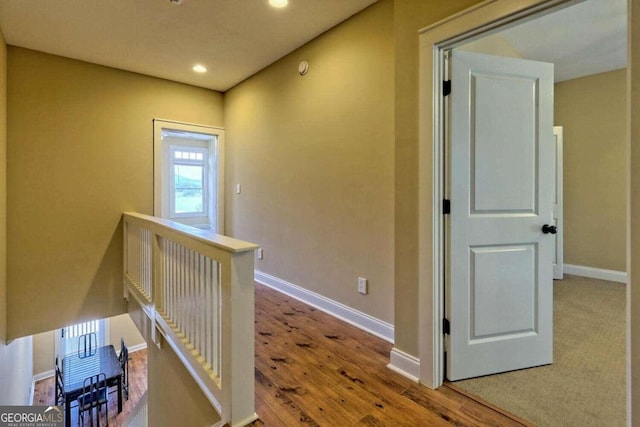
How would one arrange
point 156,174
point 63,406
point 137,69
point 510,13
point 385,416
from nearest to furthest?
1. point 510,13
2. point 385,416
3. point 137,69
4. point 156,174
5. point 63,406

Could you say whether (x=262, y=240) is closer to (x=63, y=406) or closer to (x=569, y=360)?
(x=569, y=360)

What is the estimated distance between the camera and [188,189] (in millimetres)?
6711

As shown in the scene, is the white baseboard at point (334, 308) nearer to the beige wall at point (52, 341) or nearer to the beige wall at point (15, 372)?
the beige wall at point (15, 372)

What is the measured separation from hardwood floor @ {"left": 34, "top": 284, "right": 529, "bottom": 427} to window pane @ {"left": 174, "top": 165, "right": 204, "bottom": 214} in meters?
4.70

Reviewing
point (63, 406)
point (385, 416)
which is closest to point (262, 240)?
point (385, 416)

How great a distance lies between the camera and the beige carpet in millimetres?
1540

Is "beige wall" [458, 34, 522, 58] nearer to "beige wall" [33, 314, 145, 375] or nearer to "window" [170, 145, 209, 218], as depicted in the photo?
"window" [170, 145, 209, 218]

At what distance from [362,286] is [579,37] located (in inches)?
127

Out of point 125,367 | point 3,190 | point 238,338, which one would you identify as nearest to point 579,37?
point 238,338

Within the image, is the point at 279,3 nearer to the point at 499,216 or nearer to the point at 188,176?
the point at 499,216

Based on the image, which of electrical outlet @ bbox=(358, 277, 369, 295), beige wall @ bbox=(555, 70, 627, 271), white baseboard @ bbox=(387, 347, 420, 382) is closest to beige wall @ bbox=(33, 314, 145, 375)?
electrical outlet @ bbox=(358, 277, 369, 295)

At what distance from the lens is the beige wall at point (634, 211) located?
1.10 m

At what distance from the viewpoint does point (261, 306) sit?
3.03 m

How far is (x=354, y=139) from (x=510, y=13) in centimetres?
133
